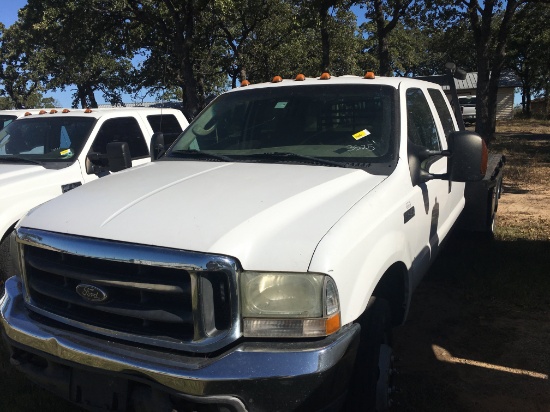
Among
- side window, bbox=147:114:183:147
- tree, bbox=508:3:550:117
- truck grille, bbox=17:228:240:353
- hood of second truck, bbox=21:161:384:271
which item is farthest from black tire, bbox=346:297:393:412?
tree, bbox=508:3:550:117

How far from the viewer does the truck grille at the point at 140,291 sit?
2160 millimetres

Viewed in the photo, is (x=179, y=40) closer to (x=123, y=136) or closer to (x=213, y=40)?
(x=213, y=40)

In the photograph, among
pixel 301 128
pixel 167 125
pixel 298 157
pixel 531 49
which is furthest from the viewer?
pixel 531 49

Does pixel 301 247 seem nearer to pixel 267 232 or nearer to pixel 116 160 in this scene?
pixel 267 232

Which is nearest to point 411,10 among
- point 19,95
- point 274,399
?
point 274,399

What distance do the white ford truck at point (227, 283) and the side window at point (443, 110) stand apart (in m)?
1.43

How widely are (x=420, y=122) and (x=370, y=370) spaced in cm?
211

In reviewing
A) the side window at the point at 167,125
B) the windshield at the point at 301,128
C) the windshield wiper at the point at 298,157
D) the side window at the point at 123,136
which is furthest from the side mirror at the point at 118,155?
the side window at the point at 167,125

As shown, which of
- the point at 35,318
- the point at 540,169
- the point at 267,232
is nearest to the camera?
the point at 267,232

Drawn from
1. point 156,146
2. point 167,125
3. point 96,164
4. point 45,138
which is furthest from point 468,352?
point 45,138

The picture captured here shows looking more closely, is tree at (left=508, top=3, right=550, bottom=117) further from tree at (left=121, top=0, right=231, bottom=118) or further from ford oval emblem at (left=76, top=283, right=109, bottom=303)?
ford oval emblem at (left=76, top=283, right=109, bottom=303)

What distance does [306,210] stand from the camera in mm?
2537

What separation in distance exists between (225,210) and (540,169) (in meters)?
12.2

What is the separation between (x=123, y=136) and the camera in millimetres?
6191
